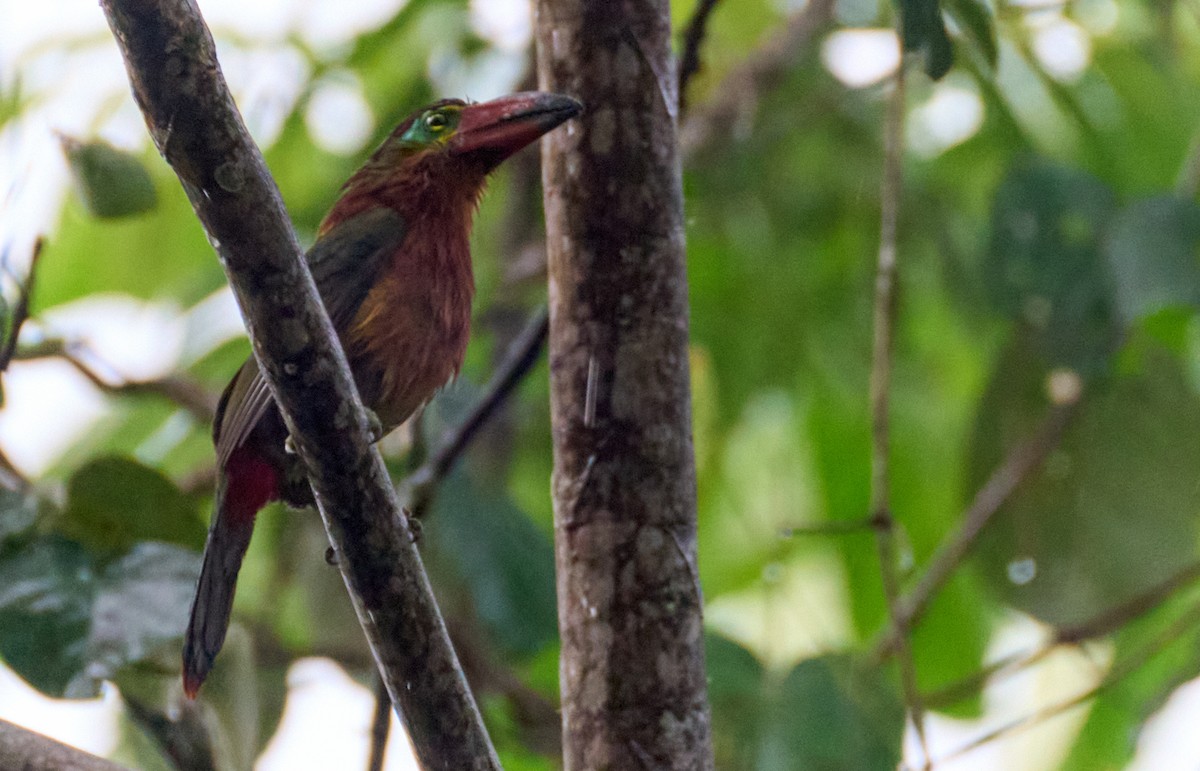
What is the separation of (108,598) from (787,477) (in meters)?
2.92

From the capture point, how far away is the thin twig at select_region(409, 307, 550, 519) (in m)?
3.07

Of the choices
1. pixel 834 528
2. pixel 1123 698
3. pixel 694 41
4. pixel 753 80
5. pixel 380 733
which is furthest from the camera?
pixel 753 80

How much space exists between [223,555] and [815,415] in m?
2.62

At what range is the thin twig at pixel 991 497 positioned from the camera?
396cm

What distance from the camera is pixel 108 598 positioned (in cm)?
258

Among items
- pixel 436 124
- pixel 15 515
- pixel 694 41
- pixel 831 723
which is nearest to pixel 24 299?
pixel 15 515

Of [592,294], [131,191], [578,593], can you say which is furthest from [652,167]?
[131,191]

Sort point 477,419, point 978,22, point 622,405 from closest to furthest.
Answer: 1. point 622,405
2. point 978,22
3. point 477,419

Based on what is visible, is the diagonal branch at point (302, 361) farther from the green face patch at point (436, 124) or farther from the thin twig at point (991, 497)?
the thin twig at point (991, 497)

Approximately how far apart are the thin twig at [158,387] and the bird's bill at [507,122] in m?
0.91

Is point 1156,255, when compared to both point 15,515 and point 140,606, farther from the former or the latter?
point 15,515

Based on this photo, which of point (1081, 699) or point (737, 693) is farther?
point (1081, 699)

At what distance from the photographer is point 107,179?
8.82ft

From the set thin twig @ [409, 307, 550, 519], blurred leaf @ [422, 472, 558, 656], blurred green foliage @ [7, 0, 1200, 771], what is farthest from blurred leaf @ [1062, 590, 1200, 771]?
thin twig @ [409, 307, 550, 519]
